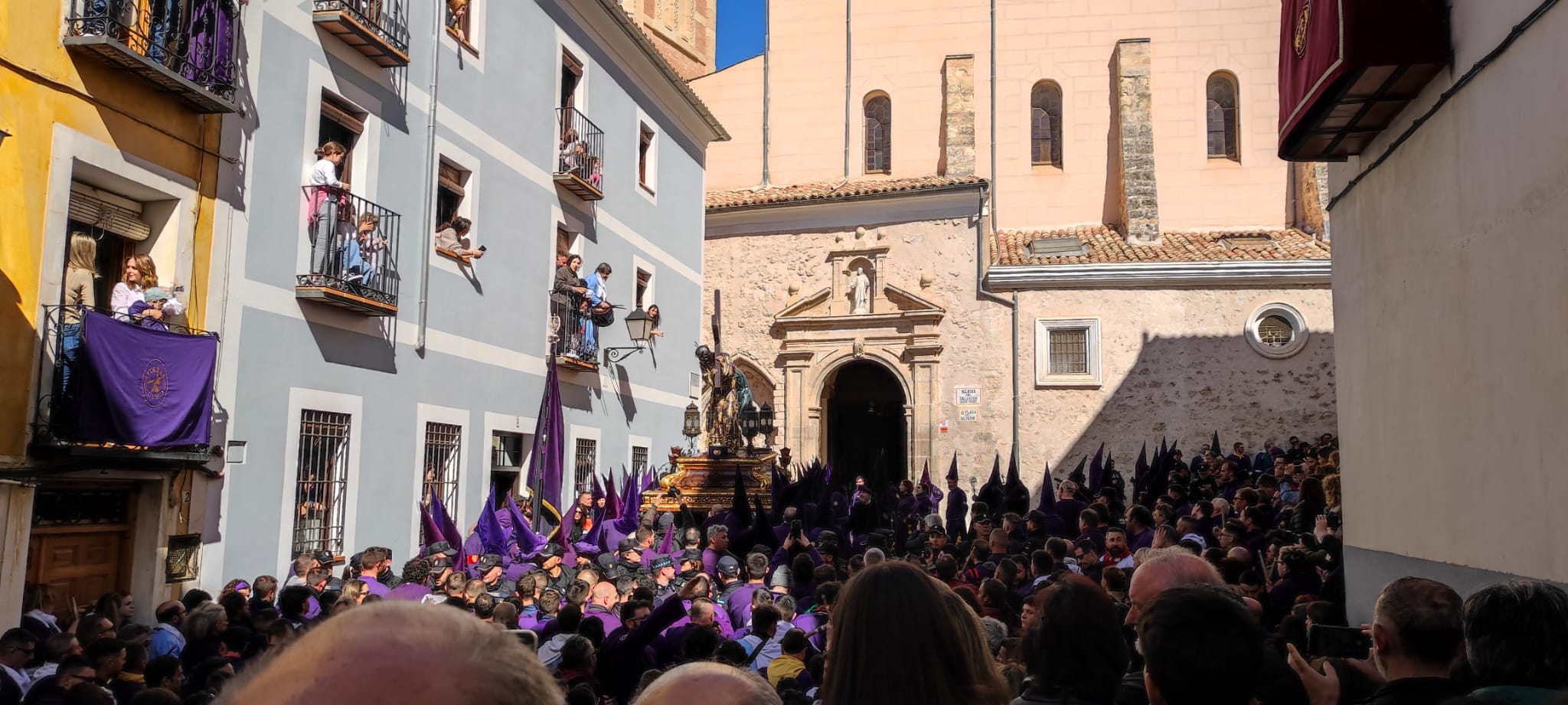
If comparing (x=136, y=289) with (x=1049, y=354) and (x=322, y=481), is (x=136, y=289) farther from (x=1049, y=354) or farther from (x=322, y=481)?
(x=1049, y=354)

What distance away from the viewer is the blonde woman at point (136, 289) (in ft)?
29.5

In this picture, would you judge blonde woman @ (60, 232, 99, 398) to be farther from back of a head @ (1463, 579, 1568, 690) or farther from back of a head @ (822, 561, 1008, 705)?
back of a head @ (1463, 579, 1568, 690)

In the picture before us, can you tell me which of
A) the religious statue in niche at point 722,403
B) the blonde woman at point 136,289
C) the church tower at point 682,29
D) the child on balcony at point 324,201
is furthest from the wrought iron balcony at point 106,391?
the church tower at point 682,29

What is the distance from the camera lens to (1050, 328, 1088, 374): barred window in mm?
22672

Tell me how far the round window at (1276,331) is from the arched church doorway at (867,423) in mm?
7107

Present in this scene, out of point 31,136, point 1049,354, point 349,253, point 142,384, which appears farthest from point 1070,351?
point 31,136

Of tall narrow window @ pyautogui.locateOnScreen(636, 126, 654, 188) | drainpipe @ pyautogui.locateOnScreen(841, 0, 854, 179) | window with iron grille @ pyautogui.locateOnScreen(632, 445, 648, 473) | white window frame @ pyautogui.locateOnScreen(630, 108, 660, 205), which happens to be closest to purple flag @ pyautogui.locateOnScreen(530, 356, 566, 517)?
window with iron grille @ pyautogui.locateOnScreen(632, 445, 648, 473)

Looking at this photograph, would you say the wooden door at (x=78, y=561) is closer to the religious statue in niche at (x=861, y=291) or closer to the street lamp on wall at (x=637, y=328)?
the street lamp on wall at (x=637, y=328)

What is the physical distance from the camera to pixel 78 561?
29.7 feet

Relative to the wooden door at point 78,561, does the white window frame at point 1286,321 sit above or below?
above

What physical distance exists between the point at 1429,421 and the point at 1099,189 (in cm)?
1855

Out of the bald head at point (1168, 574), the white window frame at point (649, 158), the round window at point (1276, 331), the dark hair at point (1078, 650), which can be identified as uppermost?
the white window frame at point (649, 158)

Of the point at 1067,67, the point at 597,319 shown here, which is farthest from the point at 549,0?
the point at 1067,67

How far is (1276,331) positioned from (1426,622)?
2009 cm
